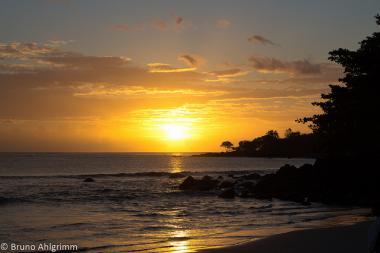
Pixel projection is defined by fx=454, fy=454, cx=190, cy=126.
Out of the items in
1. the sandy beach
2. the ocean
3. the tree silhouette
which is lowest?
the ocean

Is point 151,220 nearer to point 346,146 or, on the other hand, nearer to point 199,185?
point 346,146

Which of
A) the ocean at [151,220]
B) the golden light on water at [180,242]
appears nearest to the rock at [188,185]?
the ocean at [151,220]

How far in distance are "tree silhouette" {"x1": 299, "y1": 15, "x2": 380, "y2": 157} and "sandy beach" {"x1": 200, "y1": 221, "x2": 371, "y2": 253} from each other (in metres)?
9.18

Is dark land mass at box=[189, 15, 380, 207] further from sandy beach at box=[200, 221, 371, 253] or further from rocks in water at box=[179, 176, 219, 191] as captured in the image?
sandy beach at box=[200, 221, 371, 253]

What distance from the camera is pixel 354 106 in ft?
82.4

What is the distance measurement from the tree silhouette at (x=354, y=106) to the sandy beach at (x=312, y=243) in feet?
30.1

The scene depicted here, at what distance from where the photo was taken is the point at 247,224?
Answer: 2155 cm

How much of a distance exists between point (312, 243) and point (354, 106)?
1266 cm

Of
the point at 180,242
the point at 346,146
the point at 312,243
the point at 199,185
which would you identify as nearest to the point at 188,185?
the point at 199,185

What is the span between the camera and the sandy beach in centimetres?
1368

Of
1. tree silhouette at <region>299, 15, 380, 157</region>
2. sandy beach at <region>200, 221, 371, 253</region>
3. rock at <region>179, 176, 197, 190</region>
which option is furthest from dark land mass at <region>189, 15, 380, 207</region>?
sandy beach at <region>200, 221, 371, 253</region>

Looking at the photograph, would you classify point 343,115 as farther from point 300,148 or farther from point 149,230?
point 300,148

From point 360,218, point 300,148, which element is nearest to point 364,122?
point 360,218

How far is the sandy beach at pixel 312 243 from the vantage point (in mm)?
13680
